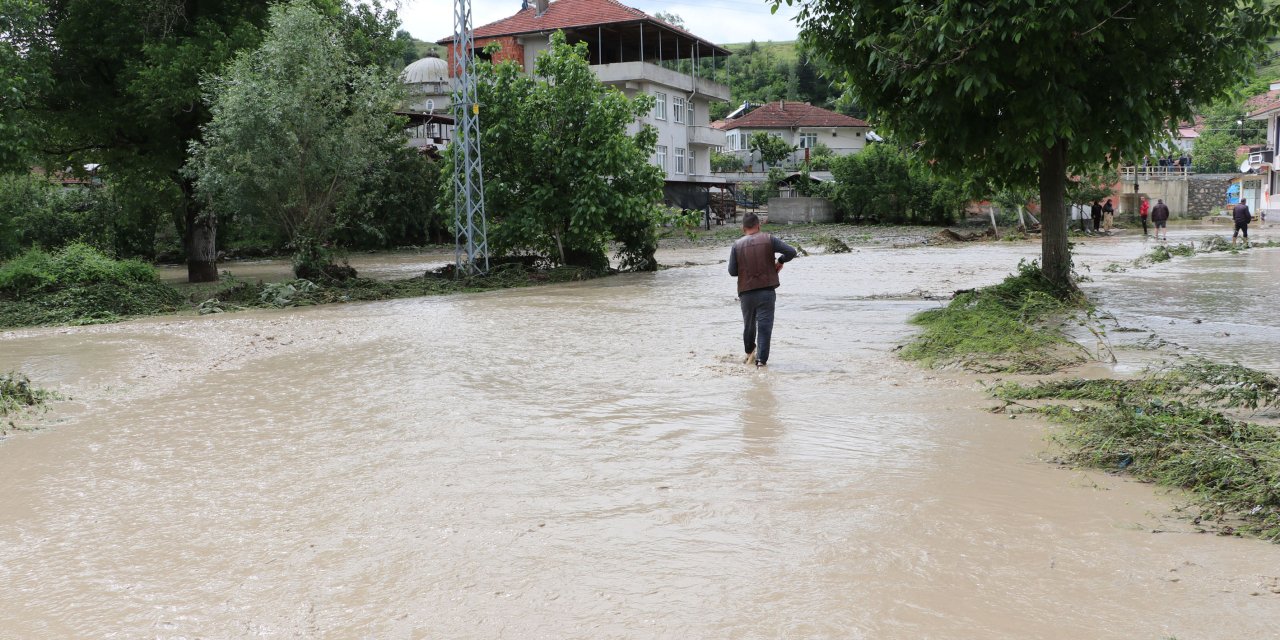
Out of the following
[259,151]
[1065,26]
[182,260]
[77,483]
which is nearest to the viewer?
[77,483]

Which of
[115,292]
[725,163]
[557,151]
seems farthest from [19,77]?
[725,163]

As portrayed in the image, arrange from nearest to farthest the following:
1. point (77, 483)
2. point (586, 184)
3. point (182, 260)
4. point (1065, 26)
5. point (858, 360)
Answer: point (77, 483)
point (858, 360)
point (1065, 26)
point (586, 184)
point (182, 260)

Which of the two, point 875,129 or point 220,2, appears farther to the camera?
point 220,2

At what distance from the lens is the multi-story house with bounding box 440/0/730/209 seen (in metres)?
49.3

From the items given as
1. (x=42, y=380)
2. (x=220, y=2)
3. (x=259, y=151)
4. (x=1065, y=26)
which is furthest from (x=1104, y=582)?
(x=220, y=2)

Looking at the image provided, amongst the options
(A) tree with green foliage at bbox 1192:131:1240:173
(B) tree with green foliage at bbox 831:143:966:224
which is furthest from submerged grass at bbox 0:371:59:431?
(A) tree with green foliage at bbox 1192:131:1240:173

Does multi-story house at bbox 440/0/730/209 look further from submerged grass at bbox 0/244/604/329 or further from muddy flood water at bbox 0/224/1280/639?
muddy flood water at bbox 0/224/1280/639

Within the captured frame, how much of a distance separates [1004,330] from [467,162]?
14460 millimetres

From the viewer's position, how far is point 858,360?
459 inches

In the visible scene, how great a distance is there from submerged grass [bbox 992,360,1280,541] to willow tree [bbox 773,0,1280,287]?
16.3 ft

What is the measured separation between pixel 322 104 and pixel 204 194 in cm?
379

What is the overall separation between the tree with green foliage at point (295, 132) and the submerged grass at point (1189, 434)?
16.5 meters

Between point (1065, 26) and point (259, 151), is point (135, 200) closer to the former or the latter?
point (259, 151)

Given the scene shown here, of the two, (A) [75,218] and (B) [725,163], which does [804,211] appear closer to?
(B) [725,163]
